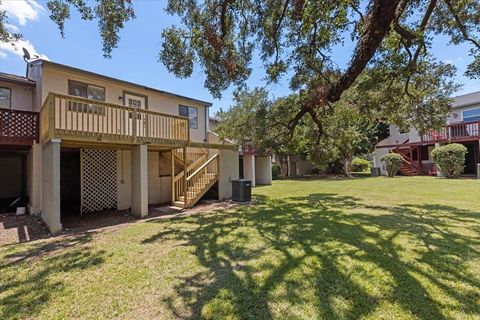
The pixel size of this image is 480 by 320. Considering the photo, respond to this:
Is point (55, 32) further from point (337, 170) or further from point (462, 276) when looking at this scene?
point (337, 170)

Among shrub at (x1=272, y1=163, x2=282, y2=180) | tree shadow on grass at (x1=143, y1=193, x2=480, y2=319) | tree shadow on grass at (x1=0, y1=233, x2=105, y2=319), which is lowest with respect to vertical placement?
tree shadow on grass at (x1=0, y1=233, x2=105, y2=319)

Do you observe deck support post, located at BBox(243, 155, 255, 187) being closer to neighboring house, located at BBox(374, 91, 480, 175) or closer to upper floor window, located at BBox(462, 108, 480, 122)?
neighboring house, located at BBox(374, 91, 480, 175)

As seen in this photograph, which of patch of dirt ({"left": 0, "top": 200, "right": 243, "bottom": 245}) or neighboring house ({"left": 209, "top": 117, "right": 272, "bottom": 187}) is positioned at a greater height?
neighboring house ({"left": 209, "top": 117, "right": 272, "bottom": 187})

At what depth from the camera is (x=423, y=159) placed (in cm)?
2430

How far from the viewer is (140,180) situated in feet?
29.3

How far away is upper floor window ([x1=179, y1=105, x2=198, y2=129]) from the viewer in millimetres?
13724

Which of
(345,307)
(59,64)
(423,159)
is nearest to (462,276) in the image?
(345,307)

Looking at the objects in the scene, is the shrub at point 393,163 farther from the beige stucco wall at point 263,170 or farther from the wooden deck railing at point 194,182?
the wooden deck railing at point 194,182

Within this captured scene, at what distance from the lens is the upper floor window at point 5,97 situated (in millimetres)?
9461

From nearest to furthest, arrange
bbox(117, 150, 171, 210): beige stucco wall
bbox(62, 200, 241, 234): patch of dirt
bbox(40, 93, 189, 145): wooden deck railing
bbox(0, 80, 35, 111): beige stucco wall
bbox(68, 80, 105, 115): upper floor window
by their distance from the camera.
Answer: bbox(40, 93, 189, 145): wooden deck railing < bbox(62, 200, 241, 234): patch of dirt < bbox(0, 80, 35, 111): beige stucco wall < bbox(68, 80, 105, 115): upper floor window < bbox(117, 150, 171, 210): beige stucco wall

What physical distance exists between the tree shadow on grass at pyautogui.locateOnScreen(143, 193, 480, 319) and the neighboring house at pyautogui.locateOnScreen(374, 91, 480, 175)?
1472 cm

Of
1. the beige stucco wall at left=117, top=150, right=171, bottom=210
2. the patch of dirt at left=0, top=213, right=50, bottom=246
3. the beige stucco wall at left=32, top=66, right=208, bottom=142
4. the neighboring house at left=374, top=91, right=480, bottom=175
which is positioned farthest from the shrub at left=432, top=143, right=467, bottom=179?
the patch of dirt at left=0, top=213, right=50, bottom=246

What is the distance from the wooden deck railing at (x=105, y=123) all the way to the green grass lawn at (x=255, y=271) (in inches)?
119

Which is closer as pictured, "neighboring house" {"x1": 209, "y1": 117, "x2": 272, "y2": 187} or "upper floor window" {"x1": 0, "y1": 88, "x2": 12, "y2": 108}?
"upper floor window" {"x1": 0, "y1": 88, "x2": 12, "y2": 108}
